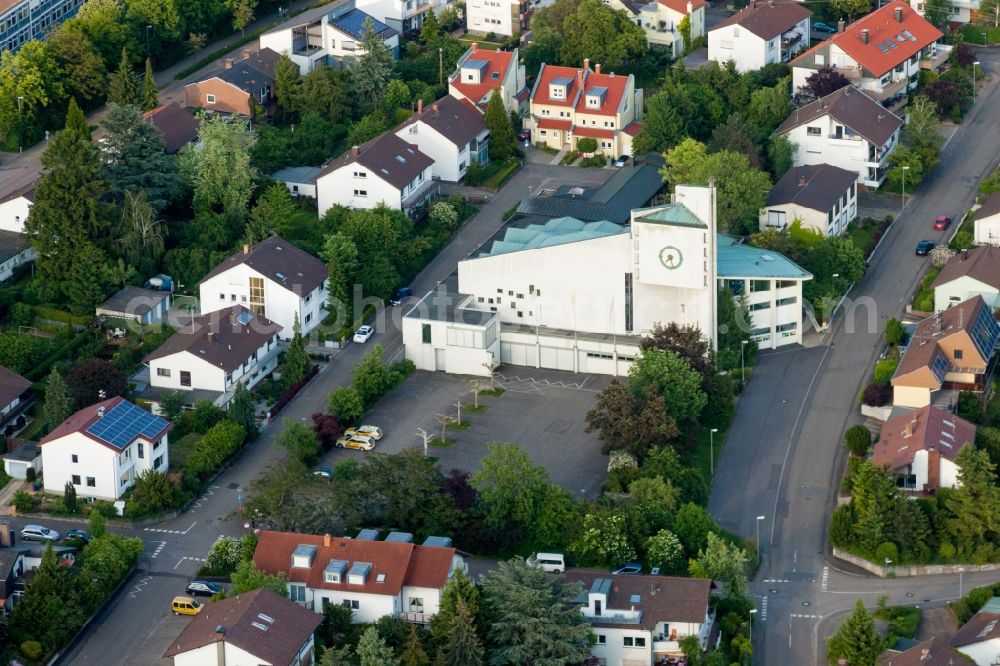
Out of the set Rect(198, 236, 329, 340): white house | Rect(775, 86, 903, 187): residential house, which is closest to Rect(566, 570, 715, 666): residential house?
Rect(198, 236, 329, 340): white house

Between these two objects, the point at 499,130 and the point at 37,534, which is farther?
the point at 499,130

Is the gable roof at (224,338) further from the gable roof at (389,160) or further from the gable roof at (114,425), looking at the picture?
the gable roof at (389,160)

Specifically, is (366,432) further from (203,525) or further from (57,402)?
Result: (57,402)

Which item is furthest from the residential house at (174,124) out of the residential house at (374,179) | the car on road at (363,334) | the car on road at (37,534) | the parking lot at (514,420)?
the car on road at (37,534)

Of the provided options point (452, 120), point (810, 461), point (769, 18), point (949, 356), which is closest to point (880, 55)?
point (769, 18)

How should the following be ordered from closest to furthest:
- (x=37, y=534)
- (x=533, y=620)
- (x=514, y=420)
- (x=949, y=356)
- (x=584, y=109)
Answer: (x=533, y=620), (x=37, y=534), (x=514, y=420), (x=949, y=356), (x=584, y=109)

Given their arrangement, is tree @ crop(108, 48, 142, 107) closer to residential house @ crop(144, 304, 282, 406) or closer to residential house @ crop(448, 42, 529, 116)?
residential house @ crop(448, 42, 529, 116)
